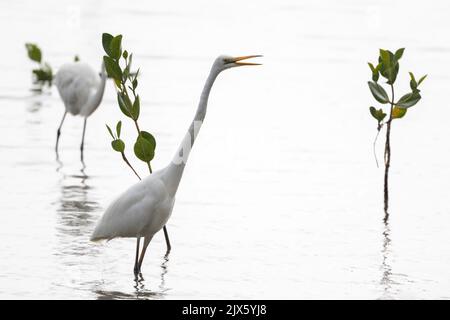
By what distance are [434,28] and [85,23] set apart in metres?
8.71

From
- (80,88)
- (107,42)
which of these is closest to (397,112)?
(107,42)

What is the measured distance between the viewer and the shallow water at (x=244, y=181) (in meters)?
8.32

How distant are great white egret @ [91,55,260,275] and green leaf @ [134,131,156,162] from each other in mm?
525

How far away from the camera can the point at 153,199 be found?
7875 millimetres

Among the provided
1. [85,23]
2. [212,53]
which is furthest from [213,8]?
[212,53]

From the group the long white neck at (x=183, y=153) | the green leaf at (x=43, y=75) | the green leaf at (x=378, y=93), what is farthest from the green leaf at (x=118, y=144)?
the green leaf at (x=43, y=75)

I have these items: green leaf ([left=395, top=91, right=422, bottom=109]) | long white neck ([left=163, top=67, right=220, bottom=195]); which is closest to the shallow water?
long white neck ([left=163, top=67, right=220, bottom=195])

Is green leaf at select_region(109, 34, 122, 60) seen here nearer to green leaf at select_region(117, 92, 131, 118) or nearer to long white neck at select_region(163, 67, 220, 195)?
green leaf at select_region(117, 92, 131, 118)

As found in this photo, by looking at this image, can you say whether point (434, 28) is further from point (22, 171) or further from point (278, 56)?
point (22, 171)

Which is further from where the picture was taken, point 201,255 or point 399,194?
point 399,194

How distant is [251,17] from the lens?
102 feet

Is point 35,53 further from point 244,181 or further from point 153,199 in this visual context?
point 153,199

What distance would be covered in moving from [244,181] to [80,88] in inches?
120

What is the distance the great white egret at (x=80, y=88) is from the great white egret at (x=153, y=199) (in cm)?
561
